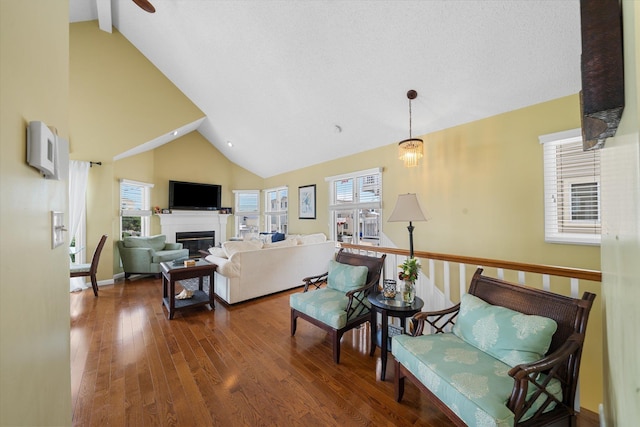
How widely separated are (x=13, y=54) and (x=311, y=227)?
222 inches

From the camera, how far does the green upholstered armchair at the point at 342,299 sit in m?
2.25

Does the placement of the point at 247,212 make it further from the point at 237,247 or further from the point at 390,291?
the point at 390,291

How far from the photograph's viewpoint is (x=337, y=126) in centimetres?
449

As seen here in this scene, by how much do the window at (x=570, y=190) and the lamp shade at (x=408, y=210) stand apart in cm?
168

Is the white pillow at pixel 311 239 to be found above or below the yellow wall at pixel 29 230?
below

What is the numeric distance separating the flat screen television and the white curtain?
86.7 inches

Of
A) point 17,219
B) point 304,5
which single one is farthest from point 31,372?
point 304,5

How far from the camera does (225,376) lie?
2.03 metres

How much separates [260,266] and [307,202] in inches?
110

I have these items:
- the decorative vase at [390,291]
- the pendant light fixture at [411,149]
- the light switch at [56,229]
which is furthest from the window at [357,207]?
the light switch at [56,229]

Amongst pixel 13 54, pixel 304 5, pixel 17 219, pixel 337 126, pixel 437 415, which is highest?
pixel 304 5

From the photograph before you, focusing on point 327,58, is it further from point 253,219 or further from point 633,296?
point 253,219

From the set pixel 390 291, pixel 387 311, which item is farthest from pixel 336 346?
pixel 390 291

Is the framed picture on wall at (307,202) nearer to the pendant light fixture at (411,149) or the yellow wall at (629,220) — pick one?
the pendant light fixture at (411,149)
